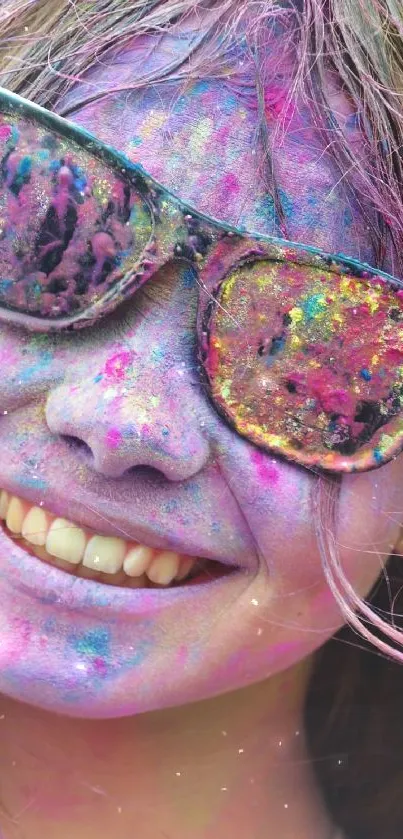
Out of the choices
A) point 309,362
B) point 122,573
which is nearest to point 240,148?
point 309,362

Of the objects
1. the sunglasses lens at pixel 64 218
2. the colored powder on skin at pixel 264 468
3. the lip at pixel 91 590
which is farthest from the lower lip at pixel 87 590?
the sunglasses lens at pixel 64 218

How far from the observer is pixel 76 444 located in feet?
2.46

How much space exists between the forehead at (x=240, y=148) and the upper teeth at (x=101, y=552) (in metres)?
0.32

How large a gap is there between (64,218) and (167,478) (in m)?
0.25

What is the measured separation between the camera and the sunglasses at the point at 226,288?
69cm

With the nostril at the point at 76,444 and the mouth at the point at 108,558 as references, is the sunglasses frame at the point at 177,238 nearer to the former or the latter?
the nostril at the point at 76,444

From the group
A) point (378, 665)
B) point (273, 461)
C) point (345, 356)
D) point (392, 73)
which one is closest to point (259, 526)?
point (273, 461)

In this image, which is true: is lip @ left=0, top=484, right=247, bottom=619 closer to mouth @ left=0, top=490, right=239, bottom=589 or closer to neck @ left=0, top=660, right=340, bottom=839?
mouth @ left=0, top=490, right=239, bottom=589

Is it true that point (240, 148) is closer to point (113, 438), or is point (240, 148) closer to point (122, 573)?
point (113, 438)

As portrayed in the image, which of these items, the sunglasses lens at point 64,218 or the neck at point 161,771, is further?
the neck at point 161,771

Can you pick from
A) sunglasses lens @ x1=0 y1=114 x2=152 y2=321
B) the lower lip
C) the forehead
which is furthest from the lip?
the forehead

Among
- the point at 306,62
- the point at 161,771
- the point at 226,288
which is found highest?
the point at 306,62

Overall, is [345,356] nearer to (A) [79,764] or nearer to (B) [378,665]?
(B) [378,665]

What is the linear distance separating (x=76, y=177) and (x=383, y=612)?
53 centimetres
